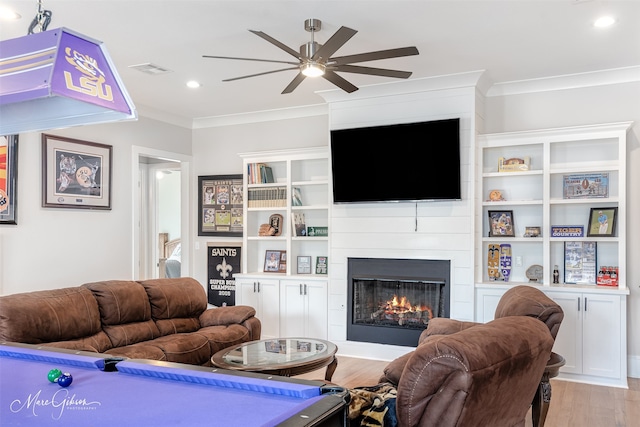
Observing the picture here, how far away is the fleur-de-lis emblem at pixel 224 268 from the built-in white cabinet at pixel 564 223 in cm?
315

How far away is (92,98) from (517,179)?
4273mm

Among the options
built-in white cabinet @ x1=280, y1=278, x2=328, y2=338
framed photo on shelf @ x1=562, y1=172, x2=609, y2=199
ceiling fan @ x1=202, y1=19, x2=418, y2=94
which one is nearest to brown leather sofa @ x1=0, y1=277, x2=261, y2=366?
built-in white cabinet @ x1=280, y1=278, x2=328, y2=338

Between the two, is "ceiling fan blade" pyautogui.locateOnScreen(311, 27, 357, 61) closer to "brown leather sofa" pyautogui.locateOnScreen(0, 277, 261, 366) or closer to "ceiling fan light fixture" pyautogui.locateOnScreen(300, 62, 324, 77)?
"ceiling fan light fixture" pyautogui.locateOnScreen(300, 62, 324, 77)

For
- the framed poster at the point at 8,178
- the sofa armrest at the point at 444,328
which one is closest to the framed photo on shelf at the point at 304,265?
the sofa armrest at the point at 444,328

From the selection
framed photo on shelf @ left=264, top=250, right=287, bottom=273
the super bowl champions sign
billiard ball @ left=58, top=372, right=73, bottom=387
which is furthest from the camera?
the super bowl champions sign

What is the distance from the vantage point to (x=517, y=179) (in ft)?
16.8

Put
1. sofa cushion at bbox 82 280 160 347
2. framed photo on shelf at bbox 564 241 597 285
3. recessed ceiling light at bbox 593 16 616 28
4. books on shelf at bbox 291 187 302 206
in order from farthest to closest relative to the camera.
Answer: books on shelf at bbox 291 187 302 206
framed photo on shelf at bbox 564 241 597 285
sofa cushion at bbox 82 280 160 347
recessed ceiling light at bbox 593 16 616 28

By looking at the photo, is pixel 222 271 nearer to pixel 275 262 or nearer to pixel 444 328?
pixel 275 262

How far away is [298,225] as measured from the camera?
6031 mm

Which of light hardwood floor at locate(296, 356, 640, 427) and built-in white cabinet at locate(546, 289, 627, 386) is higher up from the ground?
built-in white cabinet at locate(546, 289, 627, 386)

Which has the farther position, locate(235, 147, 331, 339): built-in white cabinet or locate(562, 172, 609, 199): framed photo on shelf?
locate(235, 147, 331, 339): built-in white cabinet

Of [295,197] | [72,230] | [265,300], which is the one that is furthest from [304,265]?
[72,230]

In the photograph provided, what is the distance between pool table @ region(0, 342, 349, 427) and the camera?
1525 mm

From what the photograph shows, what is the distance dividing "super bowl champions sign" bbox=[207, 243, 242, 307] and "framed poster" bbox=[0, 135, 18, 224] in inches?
98.9
